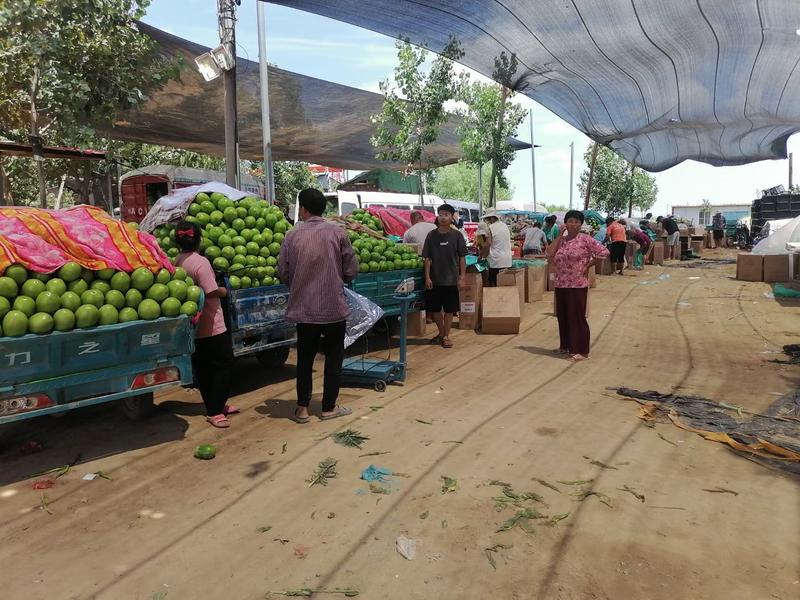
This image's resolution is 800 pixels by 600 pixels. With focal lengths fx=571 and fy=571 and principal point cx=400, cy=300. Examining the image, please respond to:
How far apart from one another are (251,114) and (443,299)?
9920mm

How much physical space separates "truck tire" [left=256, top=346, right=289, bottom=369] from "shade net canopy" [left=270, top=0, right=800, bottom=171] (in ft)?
16.6

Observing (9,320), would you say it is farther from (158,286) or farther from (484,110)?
(484,110)

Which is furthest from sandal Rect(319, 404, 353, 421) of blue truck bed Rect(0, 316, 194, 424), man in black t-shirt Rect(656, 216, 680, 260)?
man in black t-shirt Rect(656, 216, 680, 260)

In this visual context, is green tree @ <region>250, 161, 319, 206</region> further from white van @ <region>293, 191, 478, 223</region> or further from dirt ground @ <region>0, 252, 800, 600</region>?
dirt ground @ <region>0, 252, 800, 600</region>

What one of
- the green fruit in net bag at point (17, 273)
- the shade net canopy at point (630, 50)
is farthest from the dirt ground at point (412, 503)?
the shade net canopy at point (630, 50)

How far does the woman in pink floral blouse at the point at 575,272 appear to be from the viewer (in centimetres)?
716

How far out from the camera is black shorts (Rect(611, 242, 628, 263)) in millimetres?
17781

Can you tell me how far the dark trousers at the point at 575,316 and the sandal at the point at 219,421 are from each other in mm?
4456

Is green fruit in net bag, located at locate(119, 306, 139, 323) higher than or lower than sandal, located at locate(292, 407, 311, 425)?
higher

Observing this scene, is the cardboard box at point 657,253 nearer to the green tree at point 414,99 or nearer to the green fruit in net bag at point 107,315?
the green tree at point 414,99

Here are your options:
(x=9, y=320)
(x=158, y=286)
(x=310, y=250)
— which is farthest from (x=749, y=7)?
(x=9, y=320)

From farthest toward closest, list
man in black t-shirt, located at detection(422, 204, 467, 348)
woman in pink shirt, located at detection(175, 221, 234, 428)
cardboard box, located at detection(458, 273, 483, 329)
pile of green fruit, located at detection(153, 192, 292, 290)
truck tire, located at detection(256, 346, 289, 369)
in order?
cardboard box, located at detection(458, 273, 483, 329) < man in black t-shirt, located at detection(422, 204, 467, 348) < truck tire, located at detection(256, 346, 289, 369) < pile of green fruit, located at detection(153, 192, 292, 290) < woman in pink shirt, located at detection(175, 221, 234, 428)

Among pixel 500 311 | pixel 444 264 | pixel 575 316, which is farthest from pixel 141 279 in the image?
pixel 500 311

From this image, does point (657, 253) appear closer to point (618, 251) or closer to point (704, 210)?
point (618, 251)
